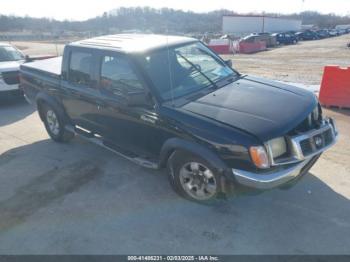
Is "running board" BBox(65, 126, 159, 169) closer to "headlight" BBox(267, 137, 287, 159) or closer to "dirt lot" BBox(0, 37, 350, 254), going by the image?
"dirt lot" BBox(0, 37, 350, 254)

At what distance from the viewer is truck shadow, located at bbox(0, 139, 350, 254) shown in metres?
3.22

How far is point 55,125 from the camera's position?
19.4 ft

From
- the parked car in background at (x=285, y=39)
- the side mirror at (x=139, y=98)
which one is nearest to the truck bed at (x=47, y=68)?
the side mirror at (x=139, y=98)

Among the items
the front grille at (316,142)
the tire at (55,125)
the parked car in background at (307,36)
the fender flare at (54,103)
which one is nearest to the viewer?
the front grille at (316,142)

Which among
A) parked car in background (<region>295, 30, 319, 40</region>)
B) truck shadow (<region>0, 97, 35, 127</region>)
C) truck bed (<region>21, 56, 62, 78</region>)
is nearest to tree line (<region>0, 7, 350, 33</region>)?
truck shadow (<region>0, 97, 35, 127</region>)

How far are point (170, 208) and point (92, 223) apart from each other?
0.93 m

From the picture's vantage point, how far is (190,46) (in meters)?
4.66

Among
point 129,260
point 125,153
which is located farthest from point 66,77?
point 129,260

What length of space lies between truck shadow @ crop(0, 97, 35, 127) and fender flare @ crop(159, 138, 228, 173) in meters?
5.14

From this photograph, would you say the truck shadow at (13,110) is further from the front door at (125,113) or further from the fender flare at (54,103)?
the front door at (125,113)

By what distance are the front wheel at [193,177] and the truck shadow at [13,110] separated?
5241mm

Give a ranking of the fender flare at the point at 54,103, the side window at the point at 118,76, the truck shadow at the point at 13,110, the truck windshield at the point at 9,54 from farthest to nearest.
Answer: the truck windshield at the point at 9,54
the truck shadow at the point at 13,110
the fender flare at the point at 54,103
the side window at the point at 118,76

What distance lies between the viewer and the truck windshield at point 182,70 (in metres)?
3.91

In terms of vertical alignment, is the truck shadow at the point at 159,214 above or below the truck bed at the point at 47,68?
below
